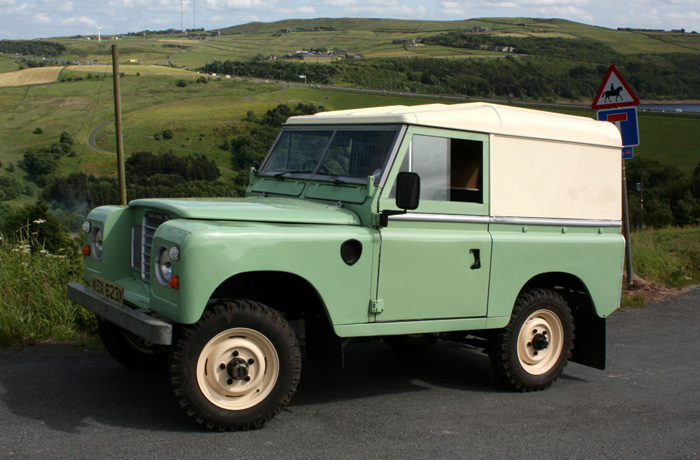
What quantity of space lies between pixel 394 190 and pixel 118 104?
33.4 ft

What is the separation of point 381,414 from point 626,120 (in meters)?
6.79

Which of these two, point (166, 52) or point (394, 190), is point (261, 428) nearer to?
point (394, 190)

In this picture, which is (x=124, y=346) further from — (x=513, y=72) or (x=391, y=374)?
(x=513, y=72)

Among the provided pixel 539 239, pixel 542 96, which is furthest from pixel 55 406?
pixel 542 96

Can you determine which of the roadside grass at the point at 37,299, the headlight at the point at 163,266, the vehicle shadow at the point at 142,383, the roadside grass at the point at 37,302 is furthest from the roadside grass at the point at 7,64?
the headlight at the point at 163,266

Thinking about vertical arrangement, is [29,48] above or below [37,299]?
above

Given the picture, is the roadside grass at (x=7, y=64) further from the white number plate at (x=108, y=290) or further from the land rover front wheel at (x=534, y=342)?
the land rover front wheel at (x=534, y=342)

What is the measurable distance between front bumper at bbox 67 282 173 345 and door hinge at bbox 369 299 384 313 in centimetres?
138

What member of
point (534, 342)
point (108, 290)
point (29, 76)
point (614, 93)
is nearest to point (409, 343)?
point (534, 342)

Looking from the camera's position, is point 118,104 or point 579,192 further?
point 118,104

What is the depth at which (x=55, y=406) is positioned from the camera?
4742 mm

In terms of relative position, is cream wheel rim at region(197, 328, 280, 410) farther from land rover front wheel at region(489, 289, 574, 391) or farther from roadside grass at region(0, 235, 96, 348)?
roadside grass at region(0, 235, 96, 348)

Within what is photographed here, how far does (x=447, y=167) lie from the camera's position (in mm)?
5355

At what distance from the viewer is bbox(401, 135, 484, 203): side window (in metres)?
5.22
